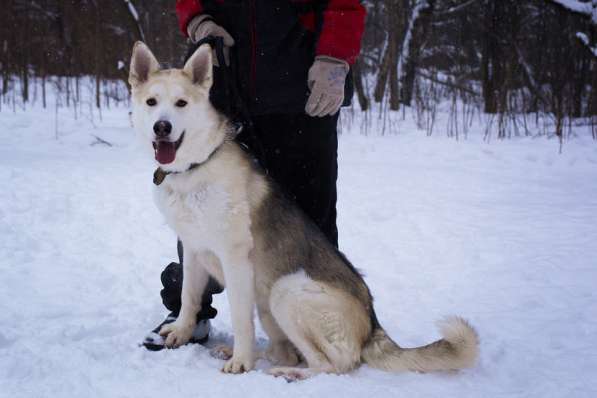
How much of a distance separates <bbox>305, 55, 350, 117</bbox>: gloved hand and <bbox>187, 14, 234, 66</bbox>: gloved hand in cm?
45

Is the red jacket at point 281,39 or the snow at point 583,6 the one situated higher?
the snow at point 583,6

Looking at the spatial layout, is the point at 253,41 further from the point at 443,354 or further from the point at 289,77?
the point at 443,354

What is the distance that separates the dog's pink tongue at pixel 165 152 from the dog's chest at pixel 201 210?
0.16 m

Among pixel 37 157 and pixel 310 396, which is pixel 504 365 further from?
pixel 37 157

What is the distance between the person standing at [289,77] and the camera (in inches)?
91.6

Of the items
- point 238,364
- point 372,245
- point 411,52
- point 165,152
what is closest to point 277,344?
point 238,364

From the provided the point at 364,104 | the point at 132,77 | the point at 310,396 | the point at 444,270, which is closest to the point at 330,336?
the point at 310,396

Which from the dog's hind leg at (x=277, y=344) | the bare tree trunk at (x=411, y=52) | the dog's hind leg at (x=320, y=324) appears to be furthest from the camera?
the bare tree trunk at (x=411, y=52)

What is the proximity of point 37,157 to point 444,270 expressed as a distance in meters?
5.66

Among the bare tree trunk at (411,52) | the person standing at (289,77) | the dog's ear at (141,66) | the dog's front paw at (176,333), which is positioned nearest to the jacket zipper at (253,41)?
the person standing at (289,77)

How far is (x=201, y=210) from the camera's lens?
216 cm

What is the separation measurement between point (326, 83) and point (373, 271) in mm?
1857

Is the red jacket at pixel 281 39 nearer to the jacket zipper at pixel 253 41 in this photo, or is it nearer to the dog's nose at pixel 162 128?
the jacket zipper at pixel 253 41

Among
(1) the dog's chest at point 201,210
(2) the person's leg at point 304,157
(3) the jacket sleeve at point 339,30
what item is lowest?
(1) the dog's chest at point 201,210
